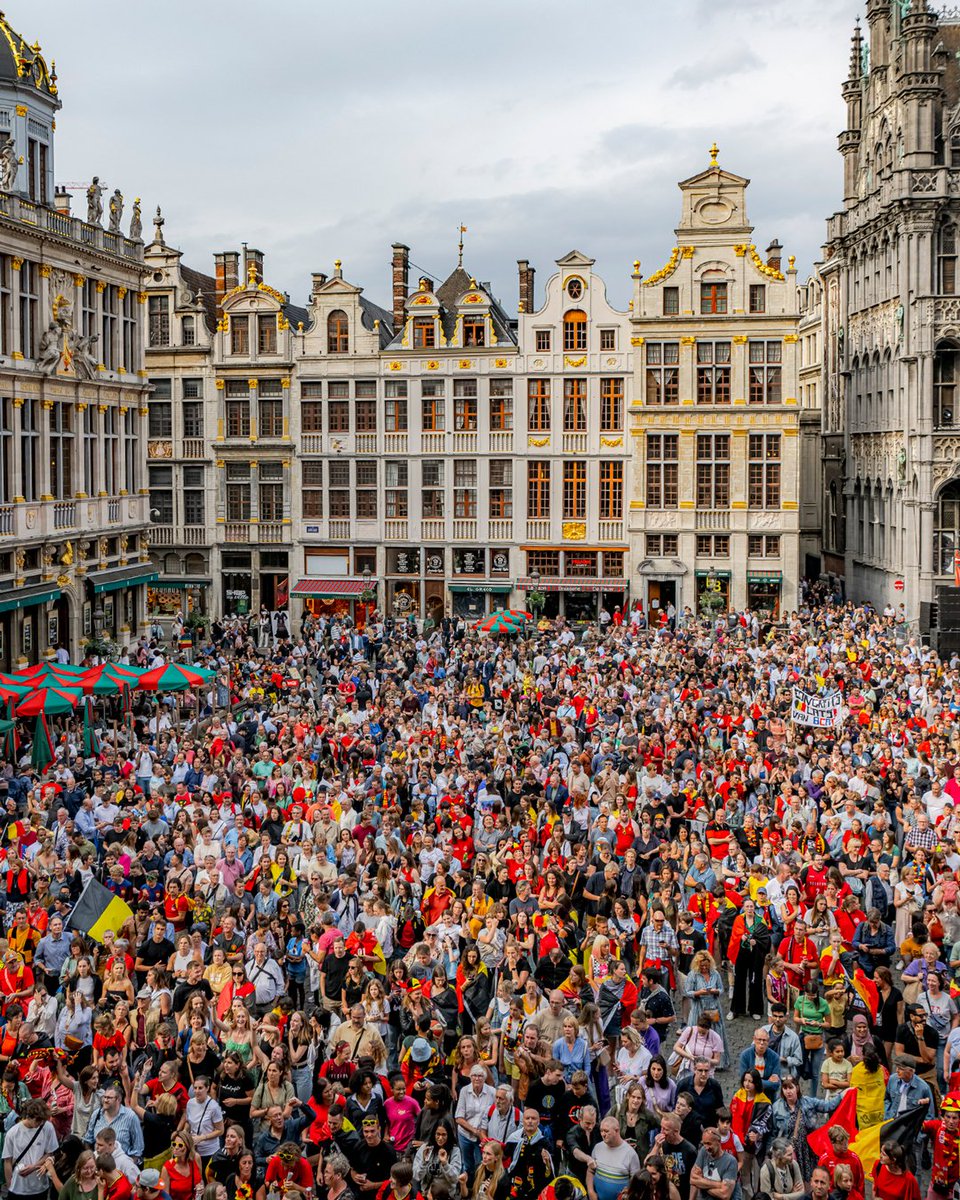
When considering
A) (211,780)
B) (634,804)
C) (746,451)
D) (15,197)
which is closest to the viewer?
(634,804)

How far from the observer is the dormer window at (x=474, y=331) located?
47375mm

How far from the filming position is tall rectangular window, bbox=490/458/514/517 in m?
47.5

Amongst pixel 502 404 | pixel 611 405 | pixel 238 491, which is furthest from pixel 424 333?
pixel 238 491

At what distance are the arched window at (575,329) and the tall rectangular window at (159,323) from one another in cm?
1466

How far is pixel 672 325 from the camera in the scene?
46031 millimetres

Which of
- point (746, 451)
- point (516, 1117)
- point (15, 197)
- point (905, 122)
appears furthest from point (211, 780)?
point (905, 122)

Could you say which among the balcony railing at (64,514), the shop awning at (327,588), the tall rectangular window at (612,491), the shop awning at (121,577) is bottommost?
the shop awning at (327,588)

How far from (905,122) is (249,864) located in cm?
3635

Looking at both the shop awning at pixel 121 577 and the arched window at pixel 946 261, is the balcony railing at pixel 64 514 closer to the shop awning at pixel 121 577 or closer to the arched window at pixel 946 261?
the shop awning at pixel 121 577

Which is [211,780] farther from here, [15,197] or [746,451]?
[746,451]

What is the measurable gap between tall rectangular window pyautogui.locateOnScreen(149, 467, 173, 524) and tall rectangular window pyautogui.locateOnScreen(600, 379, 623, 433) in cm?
1604

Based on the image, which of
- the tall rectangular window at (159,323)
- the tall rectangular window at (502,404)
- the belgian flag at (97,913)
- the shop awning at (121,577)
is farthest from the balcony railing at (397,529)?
the belgian flag at (97,913)

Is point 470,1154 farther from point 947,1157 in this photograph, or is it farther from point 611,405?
point 611,405

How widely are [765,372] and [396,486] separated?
13.5 metres
